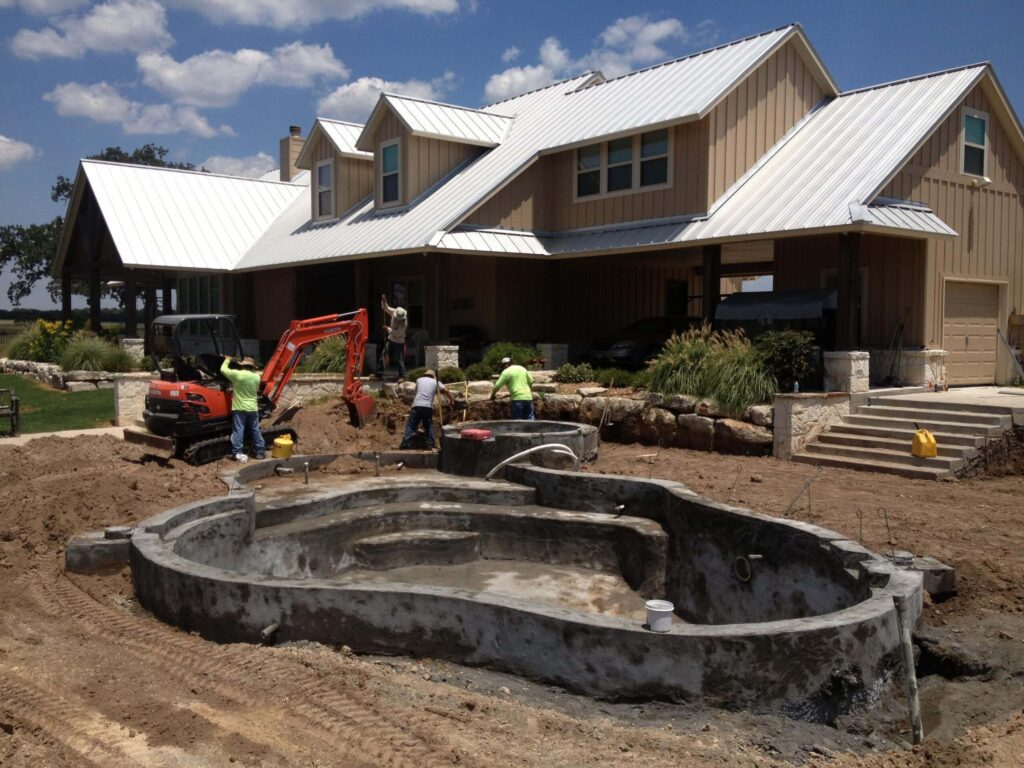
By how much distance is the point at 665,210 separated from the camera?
65.0 ft

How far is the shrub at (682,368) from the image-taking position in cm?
1614

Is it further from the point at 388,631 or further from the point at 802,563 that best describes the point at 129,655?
the point at 802,563

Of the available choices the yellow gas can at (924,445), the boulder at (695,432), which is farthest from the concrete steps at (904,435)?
the boulder at (695,432)

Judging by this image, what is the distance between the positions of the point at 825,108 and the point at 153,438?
52.0ft

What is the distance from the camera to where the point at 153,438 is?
49.9 feet

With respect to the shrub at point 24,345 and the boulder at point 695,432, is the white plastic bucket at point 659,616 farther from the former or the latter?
the shrub at point 24,345

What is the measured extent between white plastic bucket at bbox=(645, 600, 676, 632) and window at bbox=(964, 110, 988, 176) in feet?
51.2

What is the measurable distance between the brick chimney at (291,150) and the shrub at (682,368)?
2381 centimetres

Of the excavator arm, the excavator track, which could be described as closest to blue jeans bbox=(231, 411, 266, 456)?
the excavator track

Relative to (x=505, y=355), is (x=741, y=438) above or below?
below

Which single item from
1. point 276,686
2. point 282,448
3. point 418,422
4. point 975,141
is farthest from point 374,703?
point 975,141

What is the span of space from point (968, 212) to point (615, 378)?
7804 mm

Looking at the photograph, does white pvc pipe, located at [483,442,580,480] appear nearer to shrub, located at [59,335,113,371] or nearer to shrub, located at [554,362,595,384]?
shrub, located at [554,362,595,384]

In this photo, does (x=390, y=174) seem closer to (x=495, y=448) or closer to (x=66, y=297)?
(x=495, y=448)
